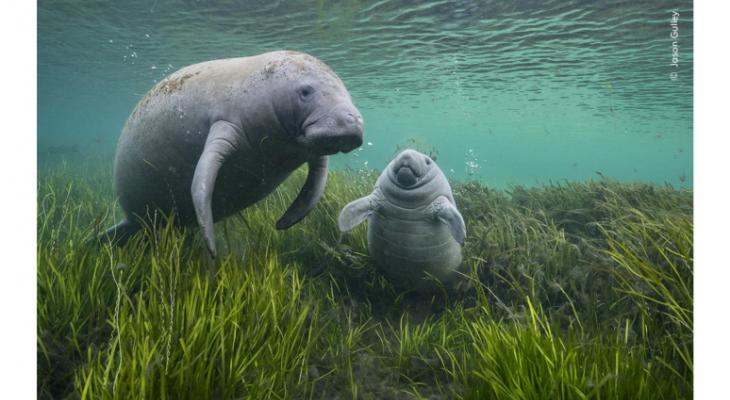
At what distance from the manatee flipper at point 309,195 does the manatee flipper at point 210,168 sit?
0.90 meters

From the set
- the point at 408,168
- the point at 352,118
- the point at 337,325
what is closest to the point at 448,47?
the point at 408,168

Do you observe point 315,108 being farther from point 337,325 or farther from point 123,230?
point 123,230

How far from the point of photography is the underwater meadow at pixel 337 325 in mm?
2125

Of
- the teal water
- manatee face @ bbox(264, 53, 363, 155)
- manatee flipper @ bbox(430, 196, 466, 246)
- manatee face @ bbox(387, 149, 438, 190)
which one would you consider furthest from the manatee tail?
manatee flipper @ bbox(430, 196, 466, 246)

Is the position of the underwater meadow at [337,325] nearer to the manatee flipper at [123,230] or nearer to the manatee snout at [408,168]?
the manatee flipper at [123,230]

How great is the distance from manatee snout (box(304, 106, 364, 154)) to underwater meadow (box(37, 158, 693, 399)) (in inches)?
42.9

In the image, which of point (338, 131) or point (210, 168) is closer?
point (338, 131)

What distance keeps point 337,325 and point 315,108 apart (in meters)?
1.84

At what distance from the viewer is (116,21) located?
6895 millimetres

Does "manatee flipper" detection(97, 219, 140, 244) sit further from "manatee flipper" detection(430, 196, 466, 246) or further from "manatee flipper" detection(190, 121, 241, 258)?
"manatee flipper" detection(430, 196, 466, 246)

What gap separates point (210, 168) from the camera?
3.29 meters

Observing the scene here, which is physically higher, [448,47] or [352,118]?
[448,47]
